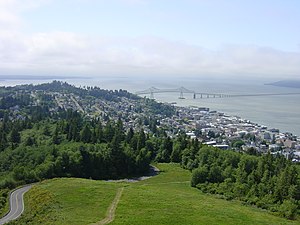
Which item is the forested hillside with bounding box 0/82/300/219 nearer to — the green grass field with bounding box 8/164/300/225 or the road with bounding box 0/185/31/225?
the road with bounding box 0/185/31/225

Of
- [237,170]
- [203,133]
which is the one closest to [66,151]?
[237,170]

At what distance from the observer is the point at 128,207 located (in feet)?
83.4

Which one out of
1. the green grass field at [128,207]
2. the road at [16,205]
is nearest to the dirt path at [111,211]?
the green grass field at [128,207]

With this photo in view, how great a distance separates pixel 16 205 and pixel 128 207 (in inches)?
350

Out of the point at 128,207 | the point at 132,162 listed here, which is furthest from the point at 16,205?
the point at 132,162

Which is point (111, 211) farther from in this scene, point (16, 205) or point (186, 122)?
point (186, 122)

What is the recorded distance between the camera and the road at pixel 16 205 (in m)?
24.6

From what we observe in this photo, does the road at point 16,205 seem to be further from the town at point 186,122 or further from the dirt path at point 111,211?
the town at point 186,122

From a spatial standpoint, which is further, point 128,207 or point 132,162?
point 132,162

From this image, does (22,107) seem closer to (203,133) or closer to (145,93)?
(203,133)

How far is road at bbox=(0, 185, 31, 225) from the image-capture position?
968 inches

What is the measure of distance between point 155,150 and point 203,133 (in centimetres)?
3213

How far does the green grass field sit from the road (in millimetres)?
596

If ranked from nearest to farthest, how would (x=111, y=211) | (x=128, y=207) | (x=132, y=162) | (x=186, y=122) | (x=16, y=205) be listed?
(x=111, y=211) → (x=128, y=207) → (x=16, y=205) → (x=132, y=162) → (x=186, y=122)
